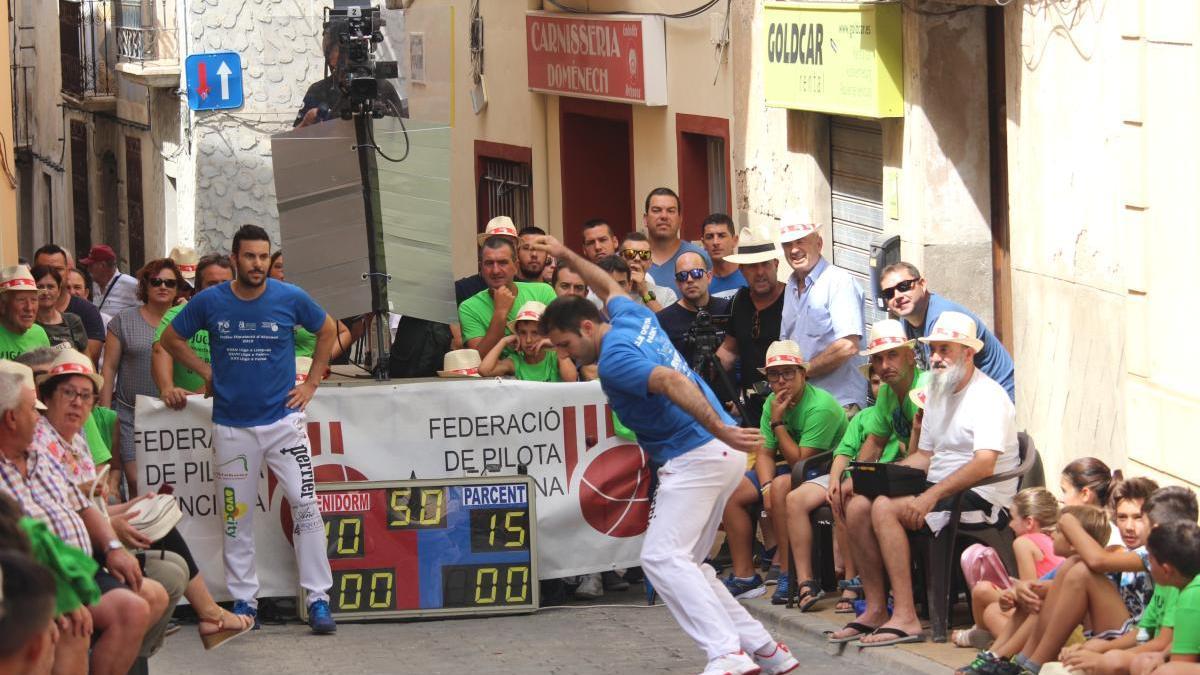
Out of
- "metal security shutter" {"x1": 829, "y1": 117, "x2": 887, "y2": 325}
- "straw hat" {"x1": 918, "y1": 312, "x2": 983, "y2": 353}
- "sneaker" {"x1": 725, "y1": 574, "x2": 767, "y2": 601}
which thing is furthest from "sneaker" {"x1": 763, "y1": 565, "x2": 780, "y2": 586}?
"metal security shutter" {"x1": 829, "y1": 117, "x2": 887, "y2": 325}

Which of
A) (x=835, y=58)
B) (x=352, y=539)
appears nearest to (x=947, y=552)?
(x=352, y=539)

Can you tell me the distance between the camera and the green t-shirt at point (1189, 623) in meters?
7.62

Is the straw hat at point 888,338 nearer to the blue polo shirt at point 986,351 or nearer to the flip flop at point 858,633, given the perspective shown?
the blue polo shirt at point 986,351

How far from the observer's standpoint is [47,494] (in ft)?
26.8

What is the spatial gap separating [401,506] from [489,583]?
0.66 metres

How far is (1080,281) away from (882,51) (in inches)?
117

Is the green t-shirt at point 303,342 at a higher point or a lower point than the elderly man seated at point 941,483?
higher

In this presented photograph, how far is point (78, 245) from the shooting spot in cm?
3897

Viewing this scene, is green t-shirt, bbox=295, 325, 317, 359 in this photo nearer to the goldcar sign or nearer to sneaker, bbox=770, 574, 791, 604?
sneaker, bbox=770, 574, 791, 604

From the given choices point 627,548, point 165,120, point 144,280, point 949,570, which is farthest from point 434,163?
point 165,120

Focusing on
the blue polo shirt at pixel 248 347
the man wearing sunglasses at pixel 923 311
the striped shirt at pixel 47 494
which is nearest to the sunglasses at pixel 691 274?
the man wearing sunglasses at pixel 923 311

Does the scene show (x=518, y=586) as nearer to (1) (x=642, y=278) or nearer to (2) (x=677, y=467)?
(1) (x=642, y=278)

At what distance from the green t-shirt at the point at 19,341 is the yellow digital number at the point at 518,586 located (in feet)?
9.78

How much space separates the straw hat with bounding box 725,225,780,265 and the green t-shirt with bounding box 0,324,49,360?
403cm
